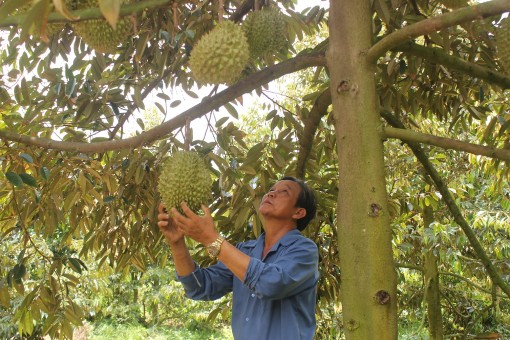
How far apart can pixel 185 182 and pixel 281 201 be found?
1.43 feet

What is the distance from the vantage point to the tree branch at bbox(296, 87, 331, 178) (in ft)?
4.84

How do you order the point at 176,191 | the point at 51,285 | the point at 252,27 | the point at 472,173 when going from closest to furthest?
the point at 176,191 < the point at 252,27 < the point at 51,285 < the point at 472,173

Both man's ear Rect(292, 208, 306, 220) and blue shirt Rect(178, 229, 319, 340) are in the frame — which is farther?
man's ear Rect(292, 208, 306, 220)

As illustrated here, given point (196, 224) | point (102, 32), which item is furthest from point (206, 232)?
point (102, 32)

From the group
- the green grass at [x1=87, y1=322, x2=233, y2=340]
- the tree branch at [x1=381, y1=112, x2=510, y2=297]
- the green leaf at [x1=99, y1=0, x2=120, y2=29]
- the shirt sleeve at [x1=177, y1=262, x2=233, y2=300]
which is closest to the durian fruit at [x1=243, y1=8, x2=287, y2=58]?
the tree branch at [x1=381, y1=112, x2=510, y2=297]

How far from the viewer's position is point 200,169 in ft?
4.00

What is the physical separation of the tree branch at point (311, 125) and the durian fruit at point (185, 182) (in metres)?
0.46

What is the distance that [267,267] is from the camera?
1.19 meters

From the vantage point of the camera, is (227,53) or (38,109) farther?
(38,109)

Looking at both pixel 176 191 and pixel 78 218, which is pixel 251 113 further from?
pixel 176 191

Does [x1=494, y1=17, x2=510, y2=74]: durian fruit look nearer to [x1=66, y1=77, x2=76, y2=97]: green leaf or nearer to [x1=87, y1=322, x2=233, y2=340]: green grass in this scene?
[x1=66, y1=77, x2=76, y2=97]: green leaf

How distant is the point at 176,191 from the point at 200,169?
0.08 m

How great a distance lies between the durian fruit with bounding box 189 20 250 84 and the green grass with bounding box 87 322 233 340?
635 centimetres

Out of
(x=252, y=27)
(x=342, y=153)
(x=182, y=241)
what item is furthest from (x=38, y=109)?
(x=342, y=153)
